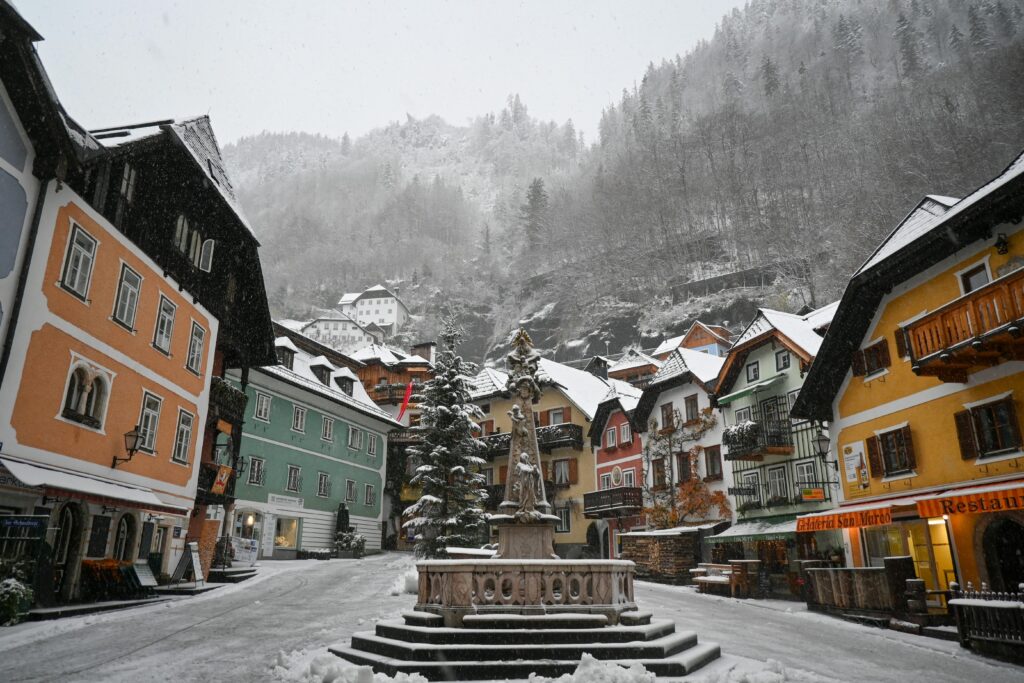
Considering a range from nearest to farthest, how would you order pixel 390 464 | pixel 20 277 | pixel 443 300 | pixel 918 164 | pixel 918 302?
pixel 20 277
pixel 918 302
pixel 390 464
pixel 918 164
pixel 443 300

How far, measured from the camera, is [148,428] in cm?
1942

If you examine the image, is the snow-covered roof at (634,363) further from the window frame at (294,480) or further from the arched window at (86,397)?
the arched window at (86,397)

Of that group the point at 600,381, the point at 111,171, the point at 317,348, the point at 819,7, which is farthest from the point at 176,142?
the point at 819,7

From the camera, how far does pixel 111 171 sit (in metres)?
17.2

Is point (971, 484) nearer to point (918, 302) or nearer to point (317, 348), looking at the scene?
point (918, 302)

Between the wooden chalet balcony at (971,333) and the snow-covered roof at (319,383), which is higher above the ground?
the snow-covered roof at (319,383)

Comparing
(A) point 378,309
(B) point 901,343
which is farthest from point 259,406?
(A) point 378,309

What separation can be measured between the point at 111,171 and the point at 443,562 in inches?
551

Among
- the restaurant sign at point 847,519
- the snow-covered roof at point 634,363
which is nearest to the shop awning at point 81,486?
the restaurant sign at point 847,519

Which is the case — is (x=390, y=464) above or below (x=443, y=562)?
above

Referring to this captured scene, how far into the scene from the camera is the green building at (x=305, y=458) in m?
33.5

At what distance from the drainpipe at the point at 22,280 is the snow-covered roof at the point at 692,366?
26.9 m

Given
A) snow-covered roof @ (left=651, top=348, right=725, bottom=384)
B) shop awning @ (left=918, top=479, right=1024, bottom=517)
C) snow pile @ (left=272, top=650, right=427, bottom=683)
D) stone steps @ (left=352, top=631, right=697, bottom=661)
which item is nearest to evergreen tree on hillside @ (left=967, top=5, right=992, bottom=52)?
snow-covered roof @ (left=651, top=348, right=725, bottom=384)

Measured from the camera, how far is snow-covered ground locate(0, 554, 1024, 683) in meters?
8.90
